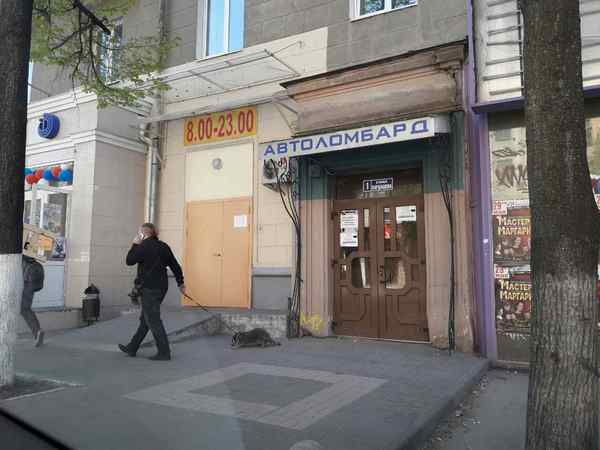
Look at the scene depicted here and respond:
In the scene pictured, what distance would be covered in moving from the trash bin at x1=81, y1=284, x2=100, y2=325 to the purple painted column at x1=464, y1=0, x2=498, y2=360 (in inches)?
296

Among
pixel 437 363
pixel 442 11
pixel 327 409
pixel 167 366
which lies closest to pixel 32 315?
pixel 167 366

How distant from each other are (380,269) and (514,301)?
7.29ft

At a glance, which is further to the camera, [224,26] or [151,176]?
[151,176]

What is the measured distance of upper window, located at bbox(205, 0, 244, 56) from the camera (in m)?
10.7


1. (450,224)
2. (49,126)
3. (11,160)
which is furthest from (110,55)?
(450,224)

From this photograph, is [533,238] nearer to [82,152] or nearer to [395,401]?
[395,401]

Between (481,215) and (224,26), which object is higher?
(224,26)

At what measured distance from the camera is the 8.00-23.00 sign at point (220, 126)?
10.0m

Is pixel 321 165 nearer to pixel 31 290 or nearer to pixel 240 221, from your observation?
pixel 240 221

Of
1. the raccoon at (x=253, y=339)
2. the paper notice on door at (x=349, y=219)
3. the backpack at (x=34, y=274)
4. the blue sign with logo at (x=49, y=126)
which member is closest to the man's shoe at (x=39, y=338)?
the backpack at (x=34, y=274)

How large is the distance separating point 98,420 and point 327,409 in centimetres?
202

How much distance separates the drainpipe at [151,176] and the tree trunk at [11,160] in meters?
5.54

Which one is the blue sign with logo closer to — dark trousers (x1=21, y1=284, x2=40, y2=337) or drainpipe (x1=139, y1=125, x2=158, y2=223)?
drainpipe (x1=139, y1=125, x2=158, y2=223)

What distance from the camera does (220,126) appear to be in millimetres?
10453
